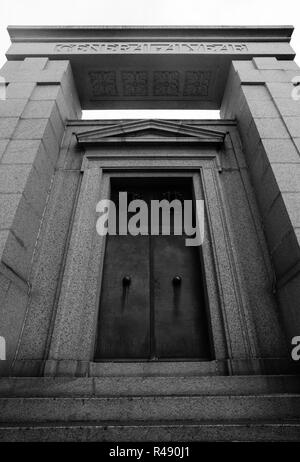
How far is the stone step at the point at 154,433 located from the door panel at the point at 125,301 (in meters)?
1.43

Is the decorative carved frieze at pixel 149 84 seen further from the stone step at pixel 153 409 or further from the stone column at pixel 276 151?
the stone step at pixel 153 409

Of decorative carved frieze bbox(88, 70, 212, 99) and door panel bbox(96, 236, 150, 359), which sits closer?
door panel bbox(96, 236, 150, 359)

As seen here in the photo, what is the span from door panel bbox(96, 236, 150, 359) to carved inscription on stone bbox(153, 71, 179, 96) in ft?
16.9

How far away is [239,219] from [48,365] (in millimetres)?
4046

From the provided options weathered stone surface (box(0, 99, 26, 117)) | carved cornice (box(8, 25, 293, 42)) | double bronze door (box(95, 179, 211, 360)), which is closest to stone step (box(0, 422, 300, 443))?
double bronze door (box(95, 179, 211, 360))

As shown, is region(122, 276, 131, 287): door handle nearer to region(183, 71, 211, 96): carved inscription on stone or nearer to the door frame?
the door frame

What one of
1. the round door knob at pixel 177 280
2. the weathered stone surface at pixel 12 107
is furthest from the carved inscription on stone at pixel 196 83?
the round door knob at pixel 177 280

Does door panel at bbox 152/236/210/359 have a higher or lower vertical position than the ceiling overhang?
lower

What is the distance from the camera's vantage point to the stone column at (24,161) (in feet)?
13.7

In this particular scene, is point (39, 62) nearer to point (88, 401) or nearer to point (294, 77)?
point (294, 77)

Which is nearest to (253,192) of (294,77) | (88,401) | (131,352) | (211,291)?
(211,291)

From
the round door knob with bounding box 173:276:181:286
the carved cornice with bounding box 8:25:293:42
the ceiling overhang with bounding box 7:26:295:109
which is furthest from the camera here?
the carved cornice with bounding box 8:25:293:42

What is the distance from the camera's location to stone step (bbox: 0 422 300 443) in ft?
9.89

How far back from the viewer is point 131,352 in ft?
14.9
